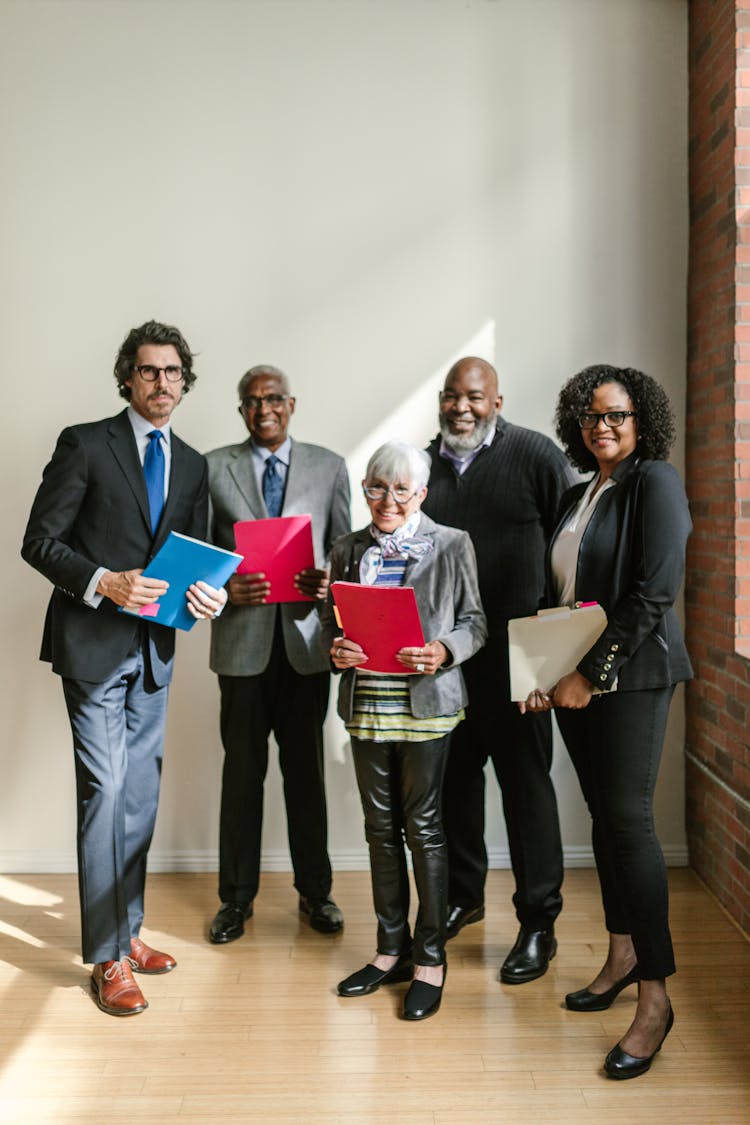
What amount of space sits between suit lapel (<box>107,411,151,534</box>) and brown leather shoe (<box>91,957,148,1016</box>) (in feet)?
4.05

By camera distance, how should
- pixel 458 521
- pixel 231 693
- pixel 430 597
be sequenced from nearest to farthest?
pixel 430 597 → pixel 458 521 → pixel 231 693

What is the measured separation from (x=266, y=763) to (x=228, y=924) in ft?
1.72

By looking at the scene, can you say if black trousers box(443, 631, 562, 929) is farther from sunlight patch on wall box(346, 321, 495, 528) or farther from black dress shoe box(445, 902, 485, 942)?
sunlight patch on wall box(346, 321, 495, 528)

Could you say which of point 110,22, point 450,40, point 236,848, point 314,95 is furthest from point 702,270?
point 236,848

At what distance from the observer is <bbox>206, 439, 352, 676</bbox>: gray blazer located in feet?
10.2

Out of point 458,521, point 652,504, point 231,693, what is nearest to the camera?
point 652,504

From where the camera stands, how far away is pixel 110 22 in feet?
12.1

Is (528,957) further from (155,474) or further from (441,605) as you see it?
(155,474)

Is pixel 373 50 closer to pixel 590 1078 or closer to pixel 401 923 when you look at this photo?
pixel 401 923

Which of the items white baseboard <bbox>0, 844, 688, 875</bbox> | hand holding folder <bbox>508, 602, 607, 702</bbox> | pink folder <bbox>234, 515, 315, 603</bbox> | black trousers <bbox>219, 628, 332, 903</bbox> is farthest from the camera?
white baseboard <bbox>0, 844, 688, 875</bbox>

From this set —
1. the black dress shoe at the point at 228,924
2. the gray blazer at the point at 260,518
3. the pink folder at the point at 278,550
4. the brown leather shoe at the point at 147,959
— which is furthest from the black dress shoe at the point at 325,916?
the pink folder at the point at 278,550

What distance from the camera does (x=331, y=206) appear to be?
375 centimetres

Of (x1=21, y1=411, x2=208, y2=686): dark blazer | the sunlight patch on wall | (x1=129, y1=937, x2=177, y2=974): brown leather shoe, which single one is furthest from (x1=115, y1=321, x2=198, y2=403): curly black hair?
(x1=129, y1=937, x2=177, y2=974): brown leather shoe

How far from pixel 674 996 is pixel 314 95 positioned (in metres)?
3.30
